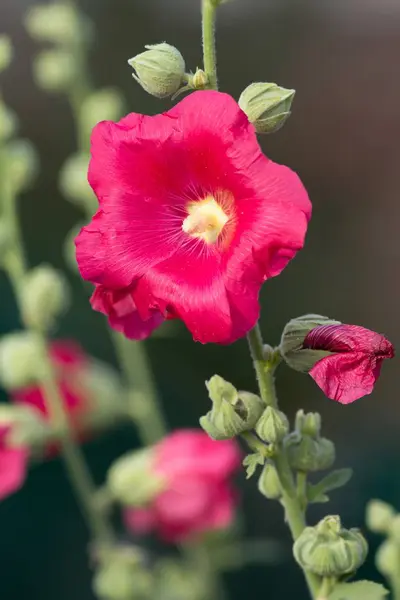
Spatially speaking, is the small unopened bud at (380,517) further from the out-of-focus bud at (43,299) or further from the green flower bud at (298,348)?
the out-of-focus bud at (43,299)

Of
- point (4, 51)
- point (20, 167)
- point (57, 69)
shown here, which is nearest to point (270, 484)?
point (4, 51)

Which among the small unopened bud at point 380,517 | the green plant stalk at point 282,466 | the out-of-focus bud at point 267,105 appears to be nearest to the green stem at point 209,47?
the out-of-focus bud at point 267,105

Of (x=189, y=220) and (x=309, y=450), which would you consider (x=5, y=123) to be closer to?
(x=189, y=220)

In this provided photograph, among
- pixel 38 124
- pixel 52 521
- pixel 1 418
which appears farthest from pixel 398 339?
pixel 1 418

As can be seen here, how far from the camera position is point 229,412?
702 mm

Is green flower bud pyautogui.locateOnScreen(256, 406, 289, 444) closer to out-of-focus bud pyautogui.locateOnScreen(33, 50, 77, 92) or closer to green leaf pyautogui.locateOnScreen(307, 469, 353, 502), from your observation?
green leaf pyautogui.locateOnScreen(307, 469, 353, 502)

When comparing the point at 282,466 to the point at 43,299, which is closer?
the point at 282,466

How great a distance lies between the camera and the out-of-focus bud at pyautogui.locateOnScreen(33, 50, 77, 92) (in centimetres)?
147

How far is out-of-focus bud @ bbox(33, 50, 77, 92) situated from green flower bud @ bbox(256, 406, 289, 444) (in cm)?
90

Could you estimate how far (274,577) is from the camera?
6.77 feet

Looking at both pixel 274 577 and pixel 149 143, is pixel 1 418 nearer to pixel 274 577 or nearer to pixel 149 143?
pixel 149 143

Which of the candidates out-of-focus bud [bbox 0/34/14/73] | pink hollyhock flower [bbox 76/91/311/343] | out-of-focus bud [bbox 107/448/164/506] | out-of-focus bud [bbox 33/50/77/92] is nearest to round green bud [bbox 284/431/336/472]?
pink hollyhock flower [bbox 76/91/311/343]

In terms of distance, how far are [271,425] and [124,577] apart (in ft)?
1.99

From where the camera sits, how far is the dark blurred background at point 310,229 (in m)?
2.20
